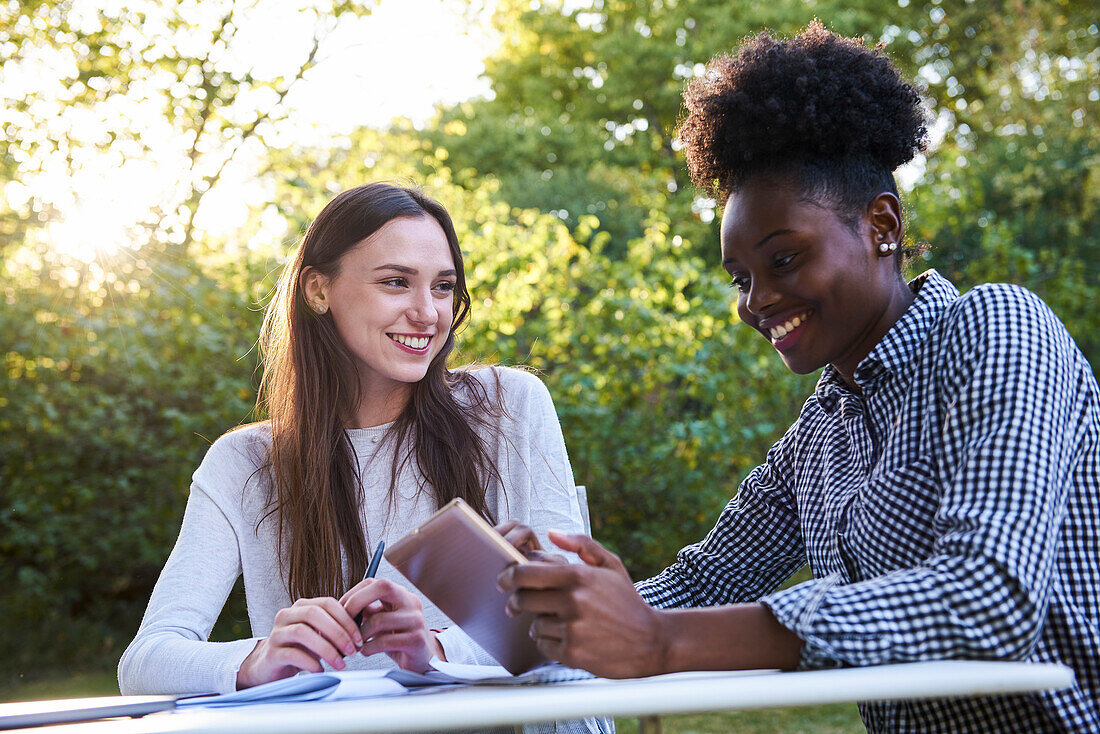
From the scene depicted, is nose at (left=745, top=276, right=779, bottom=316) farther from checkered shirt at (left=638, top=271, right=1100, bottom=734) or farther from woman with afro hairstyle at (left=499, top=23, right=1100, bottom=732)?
checkered shirt at (left=638, top=271, right=1100, bottom=734)

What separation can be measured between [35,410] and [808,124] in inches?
193

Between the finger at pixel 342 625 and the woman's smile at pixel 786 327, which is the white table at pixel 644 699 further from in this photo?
the woman's smile at pixel 786 327

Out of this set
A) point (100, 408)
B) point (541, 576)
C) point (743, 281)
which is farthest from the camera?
point (100, 408)

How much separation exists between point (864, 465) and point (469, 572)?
28.6 inches

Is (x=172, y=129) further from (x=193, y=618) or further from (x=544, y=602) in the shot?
(x=544, y=602)

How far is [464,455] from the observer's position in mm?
2529

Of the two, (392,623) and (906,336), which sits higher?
(906,336)

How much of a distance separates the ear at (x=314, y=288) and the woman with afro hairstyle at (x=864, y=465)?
1085 millimetres

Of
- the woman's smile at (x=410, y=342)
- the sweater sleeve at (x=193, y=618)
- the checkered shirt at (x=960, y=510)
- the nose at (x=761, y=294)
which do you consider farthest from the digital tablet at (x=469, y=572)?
the woman's smile at (x=410, y=342)

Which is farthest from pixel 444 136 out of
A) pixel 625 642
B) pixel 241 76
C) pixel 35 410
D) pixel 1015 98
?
pixel 625 642

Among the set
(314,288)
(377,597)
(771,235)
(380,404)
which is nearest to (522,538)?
(377,597)

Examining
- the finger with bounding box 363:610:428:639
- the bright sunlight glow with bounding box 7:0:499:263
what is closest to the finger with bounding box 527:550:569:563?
the finger with bounding box 363:610:428:639

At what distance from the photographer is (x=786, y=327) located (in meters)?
1.79

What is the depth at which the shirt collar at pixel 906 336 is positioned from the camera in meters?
1.66
